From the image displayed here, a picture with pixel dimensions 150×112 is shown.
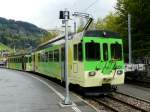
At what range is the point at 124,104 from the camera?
1767cm

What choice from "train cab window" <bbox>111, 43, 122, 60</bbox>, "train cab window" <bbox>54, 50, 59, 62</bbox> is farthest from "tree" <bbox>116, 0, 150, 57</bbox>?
"train cab window" <bbox>111, 43, 122, 60</bbox>

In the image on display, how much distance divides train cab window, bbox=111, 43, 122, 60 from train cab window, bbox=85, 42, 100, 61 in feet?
2.50

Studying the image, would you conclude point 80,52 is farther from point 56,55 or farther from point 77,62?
point 56,55

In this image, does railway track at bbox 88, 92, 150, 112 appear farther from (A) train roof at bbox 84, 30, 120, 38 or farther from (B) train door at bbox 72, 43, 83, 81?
(A) train roof at bbox 84, 30, 120, 38

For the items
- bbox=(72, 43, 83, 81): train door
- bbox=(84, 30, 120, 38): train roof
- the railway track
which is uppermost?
bbox=(84, 30, 120, 38): train roof

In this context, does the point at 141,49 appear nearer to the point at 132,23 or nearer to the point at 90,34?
the point at 132,23

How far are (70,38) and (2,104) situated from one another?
6.75 m

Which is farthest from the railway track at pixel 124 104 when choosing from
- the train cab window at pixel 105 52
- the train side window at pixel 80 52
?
the train side window at pixel 80 52

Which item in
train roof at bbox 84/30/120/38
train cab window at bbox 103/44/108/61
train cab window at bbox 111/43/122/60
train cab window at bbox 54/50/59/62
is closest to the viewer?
train roof at bbox 84/30/120/38

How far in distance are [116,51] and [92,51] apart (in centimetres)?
128

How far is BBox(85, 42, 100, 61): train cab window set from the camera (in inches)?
771

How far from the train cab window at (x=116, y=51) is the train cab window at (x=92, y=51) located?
763 millimetres

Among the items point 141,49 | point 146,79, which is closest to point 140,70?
point 146,79

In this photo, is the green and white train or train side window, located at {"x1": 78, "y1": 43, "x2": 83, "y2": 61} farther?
train side window, located at {"x1": 78, "y1": 43, "x2": 83, "y2": 61}
